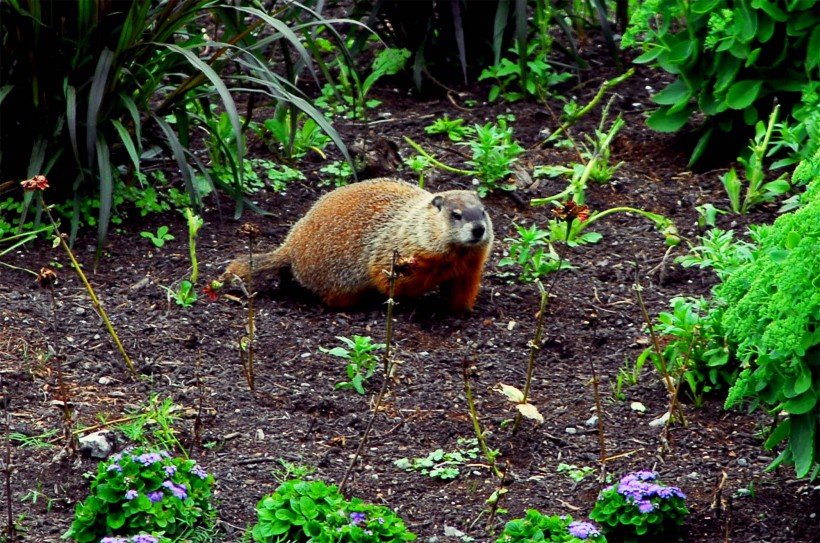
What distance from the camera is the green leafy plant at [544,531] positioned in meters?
3.56

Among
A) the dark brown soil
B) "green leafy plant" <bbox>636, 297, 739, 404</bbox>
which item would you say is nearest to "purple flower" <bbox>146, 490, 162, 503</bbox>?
the dark brown soil

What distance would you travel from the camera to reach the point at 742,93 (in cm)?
660

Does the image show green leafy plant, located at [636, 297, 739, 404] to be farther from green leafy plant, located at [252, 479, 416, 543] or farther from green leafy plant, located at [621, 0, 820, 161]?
green leafy plant, located at [621, 0, 820, 161]

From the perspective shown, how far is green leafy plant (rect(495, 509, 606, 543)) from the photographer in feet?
11.7

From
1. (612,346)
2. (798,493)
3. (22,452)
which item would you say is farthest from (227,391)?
A: (798,493)

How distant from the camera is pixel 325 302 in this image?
5914 mm

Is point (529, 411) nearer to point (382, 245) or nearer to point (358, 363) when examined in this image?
point (358, 363)

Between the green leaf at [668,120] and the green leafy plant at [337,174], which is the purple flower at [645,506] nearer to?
the green leafy plant at [337,174]

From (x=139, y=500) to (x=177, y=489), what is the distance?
124 mm

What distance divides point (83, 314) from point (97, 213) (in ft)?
3.22

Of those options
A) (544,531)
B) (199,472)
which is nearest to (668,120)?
(544,531)

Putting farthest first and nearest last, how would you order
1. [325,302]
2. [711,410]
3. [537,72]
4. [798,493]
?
[537,72] → [325,302] → [711,410] → [798,493]

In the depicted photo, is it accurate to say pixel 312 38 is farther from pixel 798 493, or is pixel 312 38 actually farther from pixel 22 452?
pixel 798 493

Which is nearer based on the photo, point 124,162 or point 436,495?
point 436,495
